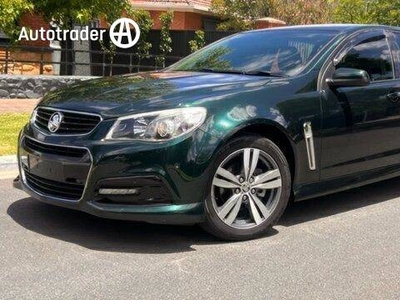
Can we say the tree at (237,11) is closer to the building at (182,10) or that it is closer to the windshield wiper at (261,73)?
the building at (182,10)

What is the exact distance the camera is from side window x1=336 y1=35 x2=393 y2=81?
5621 millimetres

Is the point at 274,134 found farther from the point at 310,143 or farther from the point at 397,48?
the point at 397,48

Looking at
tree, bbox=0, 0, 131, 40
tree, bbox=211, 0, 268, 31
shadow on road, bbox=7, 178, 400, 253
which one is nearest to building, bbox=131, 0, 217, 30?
tree, bbox=211, 0, 268, 31

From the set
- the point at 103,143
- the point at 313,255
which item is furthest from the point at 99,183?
the point at 313,255

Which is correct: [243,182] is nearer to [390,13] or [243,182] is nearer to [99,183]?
[99,183]

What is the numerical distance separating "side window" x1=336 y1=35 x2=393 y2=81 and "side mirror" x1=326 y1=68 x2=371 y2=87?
1.18 ft

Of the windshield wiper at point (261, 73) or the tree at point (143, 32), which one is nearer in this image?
the windshield wiper at point (261, 73)

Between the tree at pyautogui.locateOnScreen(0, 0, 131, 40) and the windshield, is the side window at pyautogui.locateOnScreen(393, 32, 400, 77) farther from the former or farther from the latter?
the tree at pyautogui.locateOnScreen(0, 0, 131, 40)

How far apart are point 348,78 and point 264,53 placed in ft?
2.92

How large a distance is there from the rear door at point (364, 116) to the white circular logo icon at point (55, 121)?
7.02ft

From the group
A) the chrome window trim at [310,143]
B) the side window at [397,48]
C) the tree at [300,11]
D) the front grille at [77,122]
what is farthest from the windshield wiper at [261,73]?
the tree at [300,11]

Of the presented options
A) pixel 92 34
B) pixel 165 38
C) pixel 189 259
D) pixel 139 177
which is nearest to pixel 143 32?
pixel 165 38

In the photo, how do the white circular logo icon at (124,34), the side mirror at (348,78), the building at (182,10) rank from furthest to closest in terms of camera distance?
the building at (182,10)
the white circular logo icon at (124,34)
the side mirror at (348,78)

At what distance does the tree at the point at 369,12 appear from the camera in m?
19.2
